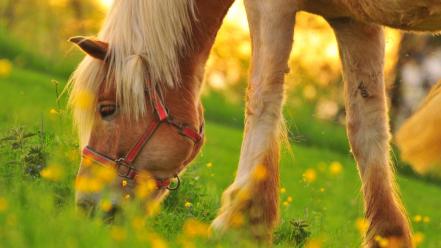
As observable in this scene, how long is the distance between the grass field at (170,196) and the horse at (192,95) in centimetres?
21

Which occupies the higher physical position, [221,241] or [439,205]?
[221,241]

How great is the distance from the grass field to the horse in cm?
21

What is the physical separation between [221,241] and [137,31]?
4.66 ft

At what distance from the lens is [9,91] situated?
32.0ft

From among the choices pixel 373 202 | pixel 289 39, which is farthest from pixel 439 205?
pixel 289 39

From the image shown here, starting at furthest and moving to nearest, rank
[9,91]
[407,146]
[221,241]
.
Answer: [9,91], [221,241], [407,146]

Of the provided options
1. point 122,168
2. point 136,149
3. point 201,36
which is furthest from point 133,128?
point 201,36

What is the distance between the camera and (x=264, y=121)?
4.30 meters

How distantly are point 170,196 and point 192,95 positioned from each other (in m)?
0.83

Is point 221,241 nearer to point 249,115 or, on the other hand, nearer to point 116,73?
point 249,115


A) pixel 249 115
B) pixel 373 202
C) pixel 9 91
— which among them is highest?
pixel 249 115

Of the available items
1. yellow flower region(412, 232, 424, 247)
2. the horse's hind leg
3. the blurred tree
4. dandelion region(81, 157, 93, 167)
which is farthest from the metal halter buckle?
the blurred tree

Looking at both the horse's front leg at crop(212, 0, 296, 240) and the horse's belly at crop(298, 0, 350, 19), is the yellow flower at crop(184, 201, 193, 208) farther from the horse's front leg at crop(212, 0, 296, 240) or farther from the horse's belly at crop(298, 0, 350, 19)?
the horse's belly at crop(298, 0, 350, 19)

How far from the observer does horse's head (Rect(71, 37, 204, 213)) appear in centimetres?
458
